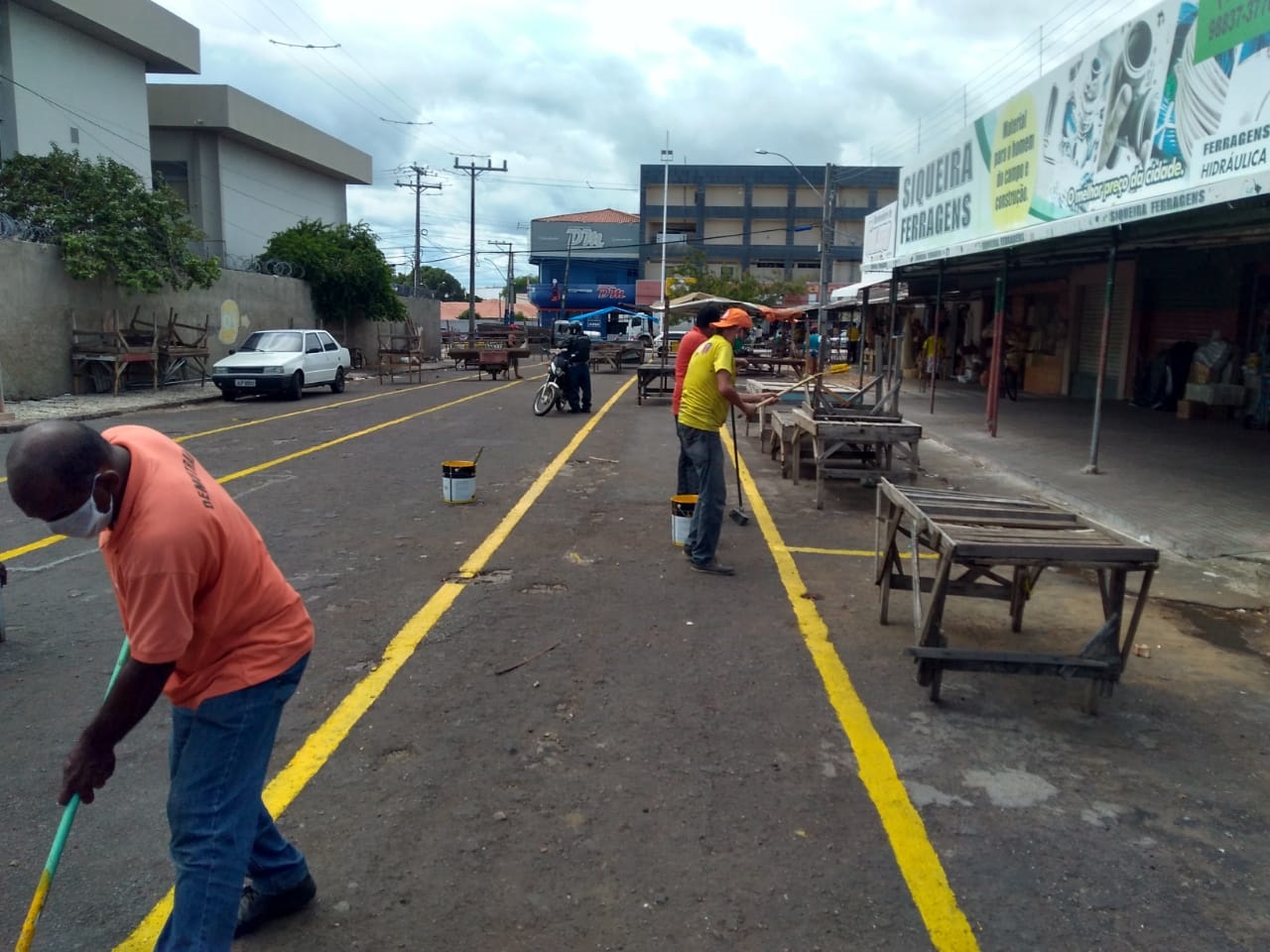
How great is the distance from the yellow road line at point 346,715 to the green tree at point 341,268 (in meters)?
28.1

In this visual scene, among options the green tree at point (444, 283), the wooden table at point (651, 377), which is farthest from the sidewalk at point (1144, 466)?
the green tree at point (444, 283)

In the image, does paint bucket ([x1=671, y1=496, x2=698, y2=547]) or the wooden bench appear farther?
the wooden bench

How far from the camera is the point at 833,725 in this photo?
4645 mm

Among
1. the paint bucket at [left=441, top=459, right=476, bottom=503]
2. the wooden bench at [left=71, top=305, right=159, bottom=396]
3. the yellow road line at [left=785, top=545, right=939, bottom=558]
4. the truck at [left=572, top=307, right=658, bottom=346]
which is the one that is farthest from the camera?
the truck at [left=572, top=307, right=658, bottom=346]

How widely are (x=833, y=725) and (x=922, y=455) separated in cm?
1012

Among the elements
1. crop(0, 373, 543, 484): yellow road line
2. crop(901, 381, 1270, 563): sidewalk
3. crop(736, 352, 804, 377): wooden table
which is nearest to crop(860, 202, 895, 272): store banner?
crop(736, 352, 804, 377): wooden table

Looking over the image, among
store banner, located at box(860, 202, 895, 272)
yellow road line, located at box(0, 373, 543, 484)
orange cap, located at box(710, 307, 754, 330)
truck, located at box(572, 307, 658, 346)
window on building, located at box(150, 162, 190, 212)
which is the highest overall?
window on building, located at box(150, 162, 190, 212)

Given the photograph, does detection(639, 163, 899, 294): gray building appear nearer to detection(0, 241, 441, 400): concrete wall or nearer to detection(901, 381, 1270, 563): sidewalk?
detection(0, 241, 441, 400): concrete wall

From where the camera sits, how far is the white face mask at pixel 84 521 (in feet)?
7.56

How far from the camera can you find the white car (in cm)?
2106

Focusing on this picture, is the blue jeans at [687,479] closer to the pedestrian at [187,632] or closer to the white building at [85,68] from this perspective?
the pedestrian at [187,632]

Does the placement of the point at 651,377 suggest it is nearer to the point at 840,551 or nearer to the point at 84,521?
the point at 840,551

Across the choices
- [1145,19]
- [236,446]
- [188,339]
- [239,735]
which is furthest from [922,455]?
[188,339]

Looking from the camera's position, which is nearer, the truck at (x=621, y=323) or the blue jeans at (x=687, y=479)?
the blue jeans at (x=687, y=479)
